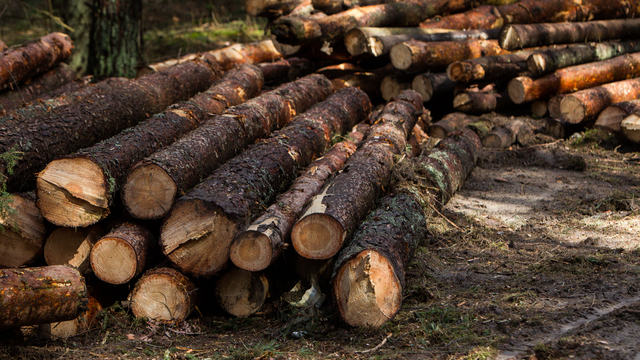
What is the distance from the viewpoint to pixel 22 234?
385cm

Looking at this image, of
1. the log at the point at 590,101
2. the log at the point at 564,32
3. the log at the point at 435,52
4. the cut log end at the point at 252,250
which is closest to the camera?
the cut log end at the point at 252,250

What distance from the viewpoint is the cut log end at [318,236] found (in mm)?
3607

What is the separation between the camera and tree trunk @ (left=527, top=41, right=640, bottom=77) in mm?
7770

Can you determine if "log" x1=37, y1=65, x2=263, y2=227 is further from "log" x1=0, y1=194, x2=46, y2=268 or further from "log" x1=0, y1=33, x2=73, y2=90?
"log" x1=0, y1=33, x2=73, y2=90

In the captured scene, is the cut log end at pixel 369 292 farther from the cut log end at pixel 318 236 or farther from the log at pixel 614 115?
the log at pixel 614 115

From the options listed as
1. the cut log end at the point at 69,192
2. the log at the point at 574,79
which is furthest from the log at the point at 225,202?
the log at the point at 574,79

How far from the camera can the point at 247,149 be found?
16.0 ft

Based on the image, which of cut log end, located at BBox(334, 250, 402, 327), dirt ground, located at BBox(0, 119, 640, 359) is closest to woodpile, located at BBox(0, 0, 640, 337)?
cut log end, located at BBox(334, 250, 402, 327)

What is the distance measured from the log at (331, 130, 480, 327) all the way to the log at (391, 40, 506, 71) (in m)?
2.52

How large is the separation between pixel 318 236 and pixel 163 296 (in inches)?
47.1

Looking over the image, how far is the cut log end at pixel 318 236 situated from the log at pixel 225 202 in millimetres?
425

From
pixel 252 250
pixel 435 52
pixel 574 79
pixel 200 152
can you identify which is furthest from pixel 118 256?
pixel 574 79

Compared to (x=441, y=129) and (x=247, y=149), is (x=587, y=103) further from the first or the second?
(x=247, y=149)

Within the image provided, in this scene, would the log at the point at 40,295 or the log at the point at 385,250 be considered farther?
the log at the point at 385,250
